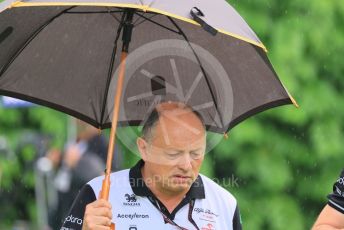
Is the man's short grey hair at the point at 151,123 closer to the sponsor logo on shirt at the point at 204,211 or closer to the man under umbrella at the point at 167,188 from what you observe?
the man under umbrella at the point at 167,188

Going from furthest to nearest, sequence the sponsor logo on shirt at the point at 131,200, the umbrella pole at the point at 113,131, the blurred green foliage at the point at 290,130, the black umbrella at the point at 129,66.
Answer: the blurred green foliage at the point at 290,130
the black umbrella at the point at 129,66
the sponsor logo on shirt at the point at 131,200
the umbrella pole at the point at 113,131

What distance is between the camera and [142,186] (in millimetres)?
5090

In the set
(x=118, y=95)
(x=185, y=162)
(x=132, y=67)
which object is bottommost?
(x=185, y=162)

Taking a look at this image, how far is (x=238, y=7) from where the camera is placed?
8.92m

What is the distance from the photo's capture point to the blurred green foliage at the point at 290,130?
905 centimetres

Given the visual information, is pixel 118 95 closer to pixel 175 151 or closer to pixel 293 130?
pixel 175 151

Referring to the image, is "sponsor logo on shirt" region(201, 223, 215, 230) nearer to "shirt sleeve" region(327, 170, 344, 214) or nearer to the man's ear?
the man's ear

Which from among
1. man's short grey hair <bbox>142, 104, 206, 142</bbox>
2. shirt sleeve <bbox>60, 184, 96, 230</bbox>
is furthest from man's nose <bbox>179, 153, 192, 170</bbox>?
shirt sleeve <bbox>60, 184, 96, 230</bbox>

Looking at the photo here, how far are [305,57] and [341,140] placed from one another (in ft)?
2.49

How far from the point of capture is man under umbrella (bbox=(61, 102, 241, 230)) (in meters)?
4.99

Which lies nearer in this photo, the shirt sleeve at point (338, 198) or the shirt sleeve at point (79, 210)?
the shirt sleeve at point (338, 198)

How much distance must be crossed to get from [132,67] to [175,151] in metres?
0.69

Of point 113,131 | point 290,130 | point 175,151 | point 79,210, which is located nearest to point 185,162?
point 175,151

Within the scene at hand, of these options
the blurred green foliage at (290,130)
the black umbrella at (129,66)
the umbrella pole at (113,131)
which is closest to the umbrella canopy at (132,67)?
the black umbrella at (129,66)
